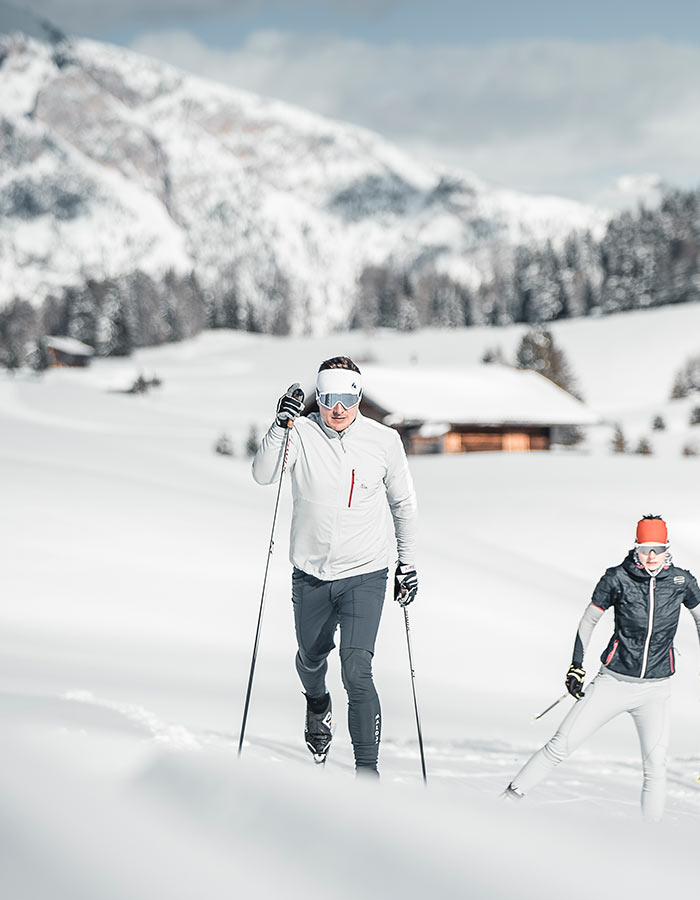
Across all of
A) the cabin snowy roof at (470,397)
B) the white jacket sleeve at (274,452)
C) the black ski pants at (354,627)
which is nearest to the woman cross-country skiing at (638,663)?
the black ski pants at (354,627)

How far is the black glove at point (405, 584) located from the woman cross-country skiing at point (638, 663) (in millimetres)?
913

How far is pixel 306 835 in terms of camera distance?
244 cm

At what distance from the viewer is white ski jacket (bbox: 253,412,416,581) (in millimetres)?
4410

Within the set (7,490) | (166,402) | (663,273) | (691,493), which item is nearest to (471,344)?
(663,273)

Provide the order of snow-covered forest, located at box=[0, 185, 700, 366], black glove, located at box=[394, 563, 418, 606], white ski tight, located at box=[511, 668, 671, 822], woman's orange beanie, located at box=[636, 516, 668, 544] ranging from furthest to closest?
snow-covered forest, located at box=[0, 185, 700, 366], black glove, located at box=[394, 563, 418, 606], white ski tight, located at box=[511, 668, 671, 822], woman's orange beanie, located at box=[636, 516, 668, 544]

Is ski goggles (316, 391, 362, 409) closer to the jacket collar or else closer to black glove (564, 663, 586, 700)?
the jacket collar

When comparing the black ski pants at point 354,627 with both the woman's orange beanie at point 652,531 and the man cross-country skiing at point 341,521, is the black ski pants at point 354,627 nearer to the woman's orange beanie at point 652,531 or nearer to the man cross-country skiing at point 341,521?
the man cross-country skiing at point 341,521

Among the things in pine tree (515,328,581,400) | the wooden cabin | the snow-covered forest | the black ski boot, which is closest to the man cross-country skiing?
the black ski boot

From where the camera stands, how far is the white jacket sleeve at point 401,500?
4574 mm

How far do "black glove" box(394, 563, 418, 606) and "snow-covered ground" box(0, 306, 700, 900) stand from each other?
1.00 metres

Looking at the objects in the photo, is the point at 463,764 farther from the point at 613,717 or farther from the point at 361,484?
the point at 361,484

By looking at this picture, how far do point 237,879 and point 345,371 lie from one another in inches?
107

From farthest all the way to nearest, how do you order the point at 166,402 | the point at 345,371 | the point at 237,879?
the point at 166,402 → the point at 345,371 → the point at 237,879

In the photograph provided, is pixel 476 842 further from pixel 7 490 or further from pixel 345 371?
pixel 7 490
